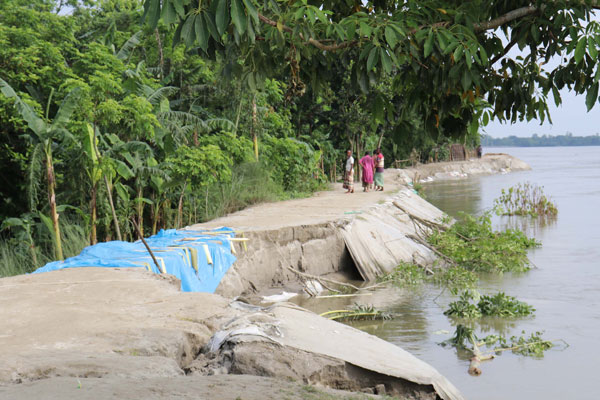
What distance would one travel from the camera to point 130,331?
550 cm

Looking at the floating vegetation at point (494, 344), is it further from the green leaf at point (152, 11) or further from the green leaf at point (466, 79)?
the green leaf at point (152, 11)

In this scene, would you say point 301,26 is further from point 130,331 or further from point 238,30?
point 130,331

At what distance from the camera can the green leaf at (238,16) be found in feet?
8.61

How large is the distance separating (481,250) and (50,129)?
9.28 metres

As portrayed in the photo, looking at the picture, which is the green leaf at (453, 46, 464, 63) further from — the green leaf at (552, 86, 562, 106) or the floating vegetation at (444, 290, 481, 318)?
the floating vegetation at (444, 290, 481, 318)

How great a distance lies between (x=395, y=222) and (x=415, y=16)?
13783 millimetres

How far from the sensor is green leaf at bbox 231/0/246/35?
2625mm

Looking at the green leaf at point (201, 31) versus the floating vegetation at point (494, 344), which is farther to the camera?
the floating vegetation at point (494, 344)

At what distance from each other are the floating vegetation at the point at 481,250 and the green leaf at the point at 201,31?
12.6 m

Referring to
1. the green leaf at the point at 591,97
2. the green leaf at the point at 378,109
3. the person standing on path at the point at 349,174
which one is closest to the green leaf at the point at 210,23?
the green leaf at the point at 378,109

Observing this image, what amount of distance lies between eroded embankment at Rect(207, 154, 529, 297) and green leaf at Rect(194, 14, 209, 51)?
8.57 meters

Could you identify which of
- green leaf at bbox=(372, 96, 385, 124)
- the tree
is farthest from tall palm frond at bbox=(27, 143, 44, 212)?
green leaf at bbox=(372, 96, 385, 124)

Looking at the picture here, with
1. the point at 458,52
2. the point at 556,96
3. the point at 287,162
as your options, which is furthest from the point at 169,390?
the point at 287,162

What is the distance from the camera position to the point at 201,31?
2.70m
